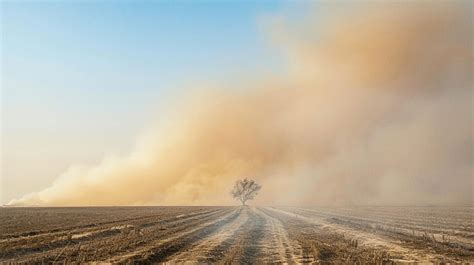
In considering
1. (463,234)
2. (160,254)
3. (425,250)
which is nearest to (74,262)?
(160,254)

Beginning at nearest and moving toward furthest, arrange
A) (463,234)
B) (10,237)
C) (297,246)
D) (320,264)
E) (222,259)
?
(320,264) < (222,259) < (297,246) < (10,237) < (463,234)

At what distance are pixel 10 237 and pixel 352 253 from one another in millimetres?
21569

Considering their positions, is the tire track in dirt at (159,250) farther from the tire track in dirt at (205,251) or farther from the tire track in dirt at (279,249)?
the tire track in dirt at (279,249)

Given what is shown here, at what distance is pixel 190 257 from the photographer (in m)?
19.3

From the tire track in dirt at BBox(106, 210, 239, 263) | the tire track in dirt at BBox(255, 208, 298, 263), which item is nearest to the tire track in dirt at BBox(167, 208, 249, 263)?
the tire track in dirt at BBox(106, 210, 239, 263)

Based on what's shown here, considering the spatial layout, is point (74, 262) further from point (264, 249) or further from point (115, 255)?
point (264, 249)

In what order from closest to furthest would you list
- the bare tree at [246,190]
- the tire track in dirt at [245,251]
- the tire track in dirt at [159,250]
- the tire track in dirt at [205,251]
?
the tire track in dirt at [159,250] < the tire track in dirt at [245,251] < the tire track in dirt at [205,251] < the bare tree at [246,190]

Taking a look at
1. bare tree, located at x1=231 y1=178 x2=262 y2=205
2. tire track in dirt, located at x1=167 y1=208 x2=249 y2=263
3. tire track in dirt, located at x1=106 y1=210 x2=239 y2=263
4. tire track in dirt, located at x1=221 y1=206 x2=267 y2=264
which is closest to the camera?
tire track in dirt, located at x1=106 y1=210 x2=239 y2=263

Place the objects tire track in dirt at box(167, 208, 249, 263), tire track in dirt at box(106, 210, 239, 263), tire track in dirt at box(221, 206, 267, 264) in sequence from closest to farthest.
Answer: tire track in dirt at box(106, 210, 239, 263) → tire track in dirt at box(221, 206, 267, 264) → tire track in dirt at box(167, 208, 249, 263)

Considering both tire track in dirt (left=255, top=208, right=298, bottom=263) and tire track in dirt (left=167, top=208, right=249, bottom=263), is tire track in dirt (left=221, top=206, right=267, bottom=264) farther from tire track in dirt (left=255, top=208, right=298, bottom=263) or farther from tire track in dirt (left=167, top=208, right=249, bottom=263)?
tire track in dirt (left=167, top=208, right=249, bottom=263)

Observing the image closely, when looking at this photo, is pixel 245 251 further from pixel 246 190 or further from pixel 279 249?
pixel 246 190

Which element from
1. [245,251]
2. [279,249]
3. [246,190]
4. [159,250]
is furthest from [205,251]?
[246,190]

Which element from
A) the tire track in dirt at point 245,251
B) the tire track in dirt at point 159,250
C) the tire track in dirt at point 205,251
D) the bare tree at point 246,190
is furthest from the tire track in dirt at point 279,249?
the bare tree at point 246,190

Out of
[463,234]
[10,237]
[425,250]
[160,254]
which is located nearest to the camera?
[160,254]
